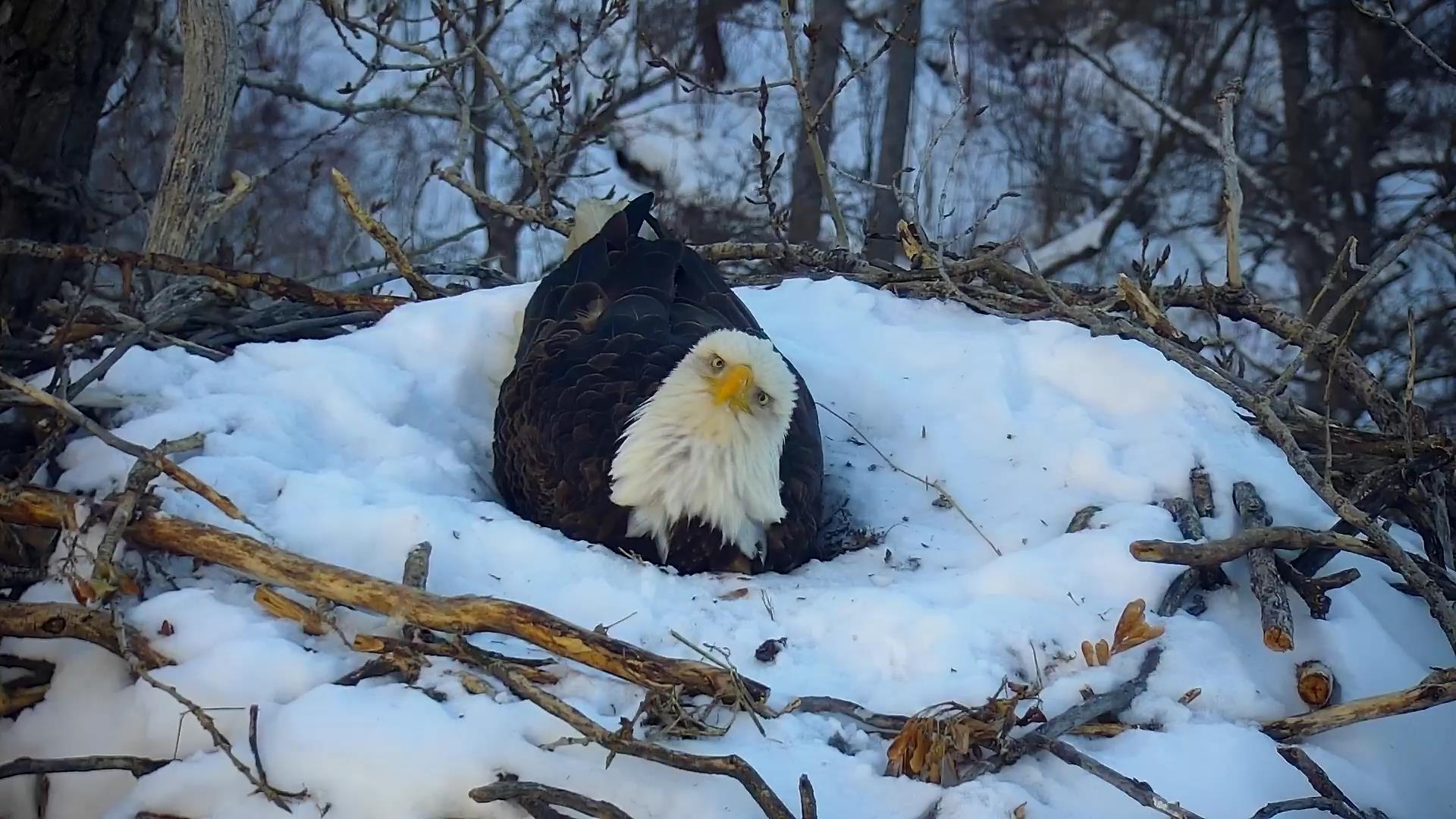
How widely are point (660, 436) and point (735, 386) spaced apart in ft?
0.92

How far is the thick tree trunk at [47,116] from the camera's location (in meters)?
3.64

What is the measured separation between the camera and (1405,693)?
222 cm

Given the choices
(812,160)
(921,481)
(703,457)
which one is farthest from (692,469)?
(812,160)

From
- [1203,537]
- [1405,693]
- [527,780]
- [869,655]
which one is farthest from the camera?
[1203,537]

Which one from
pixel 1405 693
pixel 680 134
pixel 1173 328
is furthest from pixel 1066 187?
pixel 1405 693

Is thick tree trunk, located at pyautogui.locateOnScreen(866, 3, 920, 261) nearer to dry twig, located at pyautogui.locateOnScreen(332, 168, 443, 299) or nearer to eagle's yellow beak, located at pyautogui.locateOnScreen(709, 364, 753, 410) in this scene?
dry twig, located at pyautogui.locateOnScreen(332, 168, 443, 299)

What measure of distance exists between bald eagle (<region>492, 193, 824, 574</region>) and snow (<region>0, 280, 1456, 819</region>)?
0.17 metres

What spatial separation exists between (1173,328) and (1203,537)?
107cm

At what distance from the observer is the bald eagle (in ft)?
10.5

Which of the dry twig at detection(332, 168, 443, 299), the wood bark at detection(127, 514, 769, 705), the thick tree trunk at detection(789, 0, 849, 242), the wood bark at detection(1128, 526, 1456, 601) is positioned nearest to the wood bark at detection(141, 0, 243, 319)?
the dry twig at detection(332, 168, 443, 299)

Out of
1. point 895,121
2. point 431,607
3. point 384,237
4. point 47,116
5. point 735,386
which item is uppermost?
point 895,121

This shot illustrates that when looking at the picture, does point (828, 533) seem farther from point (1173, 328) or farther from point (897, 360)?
point (1173, 328)

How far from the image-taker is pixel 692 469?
321 centimetres

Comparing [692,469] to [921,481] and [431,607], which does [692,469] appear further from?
[431,607]
